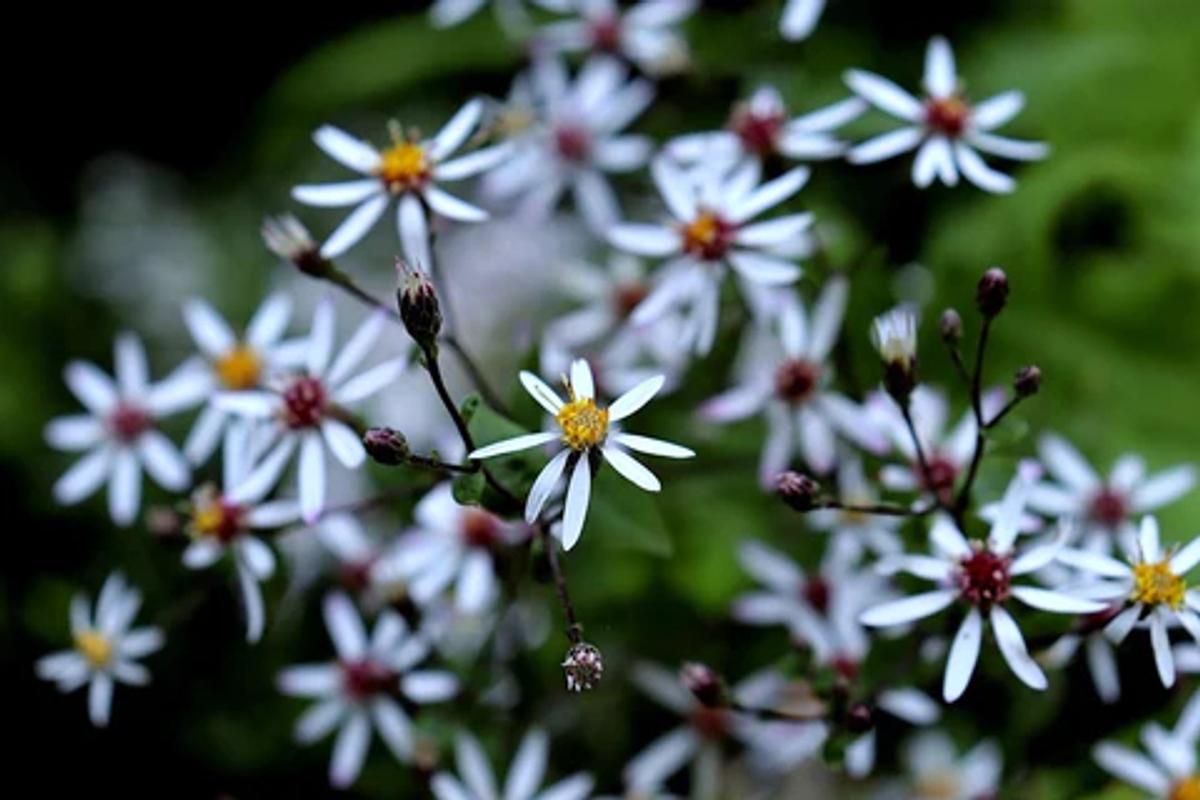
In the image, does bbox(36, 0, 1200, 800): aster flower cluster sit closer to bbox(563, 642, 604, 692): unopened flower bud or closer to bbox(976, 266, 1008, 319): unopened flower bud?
bbox(976, 266, 1008, 319): unopened flower bud

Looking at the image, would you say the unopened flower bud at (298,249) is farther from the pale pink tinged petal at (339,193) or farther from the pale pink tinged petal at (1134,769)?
the pale pink tinged petal at (1134,769)

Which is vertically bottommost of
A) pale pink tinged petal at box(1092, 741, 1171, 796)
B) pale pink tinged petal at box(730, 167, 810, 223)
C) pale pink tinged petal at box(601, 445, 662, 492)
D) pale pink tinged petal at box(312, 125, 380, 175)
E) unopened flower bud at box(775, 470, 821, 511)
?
pale pink tinged petal at box(1092, 741, 1171, 796)

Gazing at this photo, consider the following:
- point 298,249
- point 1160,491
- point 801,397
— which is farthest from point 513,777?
point 1160,491

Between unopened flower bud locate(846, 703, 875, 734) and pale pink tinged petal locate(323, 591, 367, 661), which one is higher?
pale pink tinged petal locate(323, 591, 367, 661)

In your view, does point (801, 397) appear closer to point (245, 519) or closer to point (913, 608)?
point (913, 608)

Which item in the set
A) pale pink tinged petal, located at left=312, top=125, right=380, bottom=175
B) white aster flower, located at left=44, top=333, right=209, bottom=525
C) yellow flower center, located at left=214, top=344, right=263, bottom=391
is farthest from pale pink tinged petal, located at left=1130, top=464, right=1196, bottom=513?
white aster flower, located at left=44, top=333, right=209, bottom=525

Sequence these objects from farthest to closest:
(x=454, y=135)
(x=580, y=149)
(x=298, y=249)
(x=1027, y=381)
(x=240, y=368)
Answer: (x=580, y=149) < (x=240, y=368) < (x=454, y=135) < (x=298, y=249) < (x=1027, y=381)
